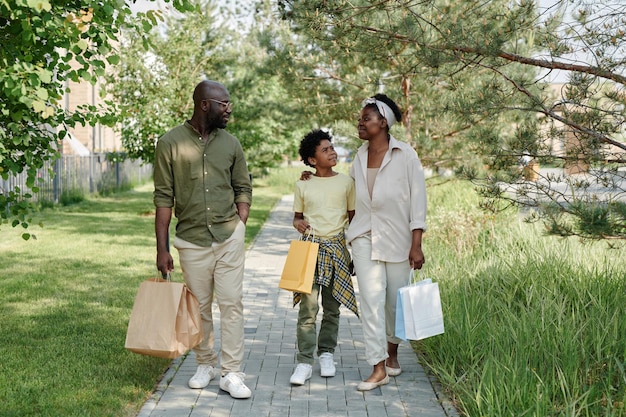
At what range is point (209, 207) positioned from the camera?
530 cm

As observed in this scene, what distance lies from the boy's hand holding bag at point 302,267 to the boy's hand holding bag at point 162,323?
71cm

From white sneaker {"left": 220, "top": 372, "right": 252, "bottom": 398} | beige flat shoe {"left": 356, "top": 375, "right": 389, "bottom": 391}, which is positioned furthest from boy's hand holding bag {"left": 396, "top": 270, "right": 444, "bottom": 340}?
white sneaker {"left": 220, "top": 372, "right": 252, "bottom": 398}

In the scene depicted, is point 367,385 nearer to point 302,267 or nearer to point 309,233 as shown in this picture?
point 302,267

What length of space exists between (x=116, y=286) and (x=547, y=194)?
5.45m

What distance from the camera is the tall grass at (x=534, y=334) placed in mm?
4633

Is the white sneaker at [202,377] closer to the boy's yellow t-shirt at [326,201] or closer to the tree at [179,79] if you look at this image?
the boy's yellow t-shirt at [326,201]

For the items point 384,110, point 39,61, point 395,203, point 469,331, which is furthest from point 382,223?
point 39,61

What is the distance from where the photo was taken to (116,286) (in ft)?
31.5

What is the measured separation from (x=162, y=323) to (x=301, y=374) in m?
1.07

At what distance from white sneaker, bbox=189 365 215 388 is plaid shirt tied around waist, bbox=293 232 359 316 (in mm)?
768

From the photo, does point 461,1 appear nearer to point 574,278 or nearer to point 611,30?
point 611,30

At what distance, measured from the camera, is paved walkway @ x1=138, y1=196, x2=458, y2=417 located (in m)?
5.09

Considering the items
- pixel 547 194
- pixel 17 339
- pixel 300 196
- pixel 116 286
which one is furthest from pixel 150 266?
pixel 547 194

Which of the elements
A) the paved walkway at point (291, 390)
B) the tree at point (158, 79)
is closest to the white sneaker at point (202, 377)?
the paved walkway at point (291, 390)
